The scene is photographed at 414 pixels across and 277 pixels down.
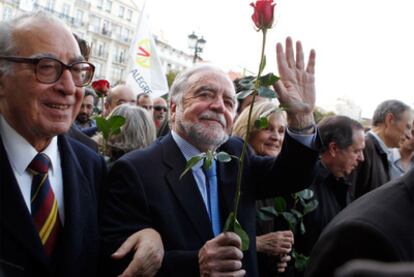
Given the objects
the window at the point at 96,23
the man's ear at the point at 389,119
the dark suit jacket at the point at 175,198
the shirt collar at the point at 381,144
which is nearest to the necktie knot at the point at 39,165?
the dark suit jacket at the point at 175,198

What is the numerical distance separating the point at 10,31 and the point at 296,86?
1.32m

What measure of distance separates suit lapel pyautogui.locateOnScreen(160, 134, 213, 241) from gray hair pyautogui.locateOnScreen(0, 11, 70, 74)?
0.90 meters

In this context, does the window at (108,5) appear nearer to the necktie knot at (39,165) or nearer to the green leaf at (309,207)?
the green leaf at (309,207)

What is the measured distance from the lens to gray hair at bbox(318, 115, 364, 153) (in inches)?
142

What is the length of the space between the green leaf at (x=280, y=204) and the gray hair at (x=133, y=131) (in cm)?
112

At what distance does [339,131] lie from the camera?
366 centimetres

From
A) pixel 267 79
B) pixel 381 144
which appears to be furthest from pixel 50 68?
pixel 381 144

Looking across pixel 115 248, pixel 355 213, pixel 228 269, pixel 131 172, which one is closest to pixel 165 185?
pixel 131 172

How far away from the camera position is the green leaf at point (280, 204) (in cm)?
264

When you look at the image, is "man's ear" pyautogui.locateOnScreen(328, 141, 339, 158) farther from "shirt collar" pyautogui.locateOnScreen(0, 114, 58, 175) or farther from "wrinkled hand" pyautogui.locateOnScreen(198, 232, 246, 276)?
"shirt collar" pyautogui.locateOnScreen(0, 114, 58, 175)

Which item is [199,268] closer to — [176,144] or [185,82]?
[176,144]

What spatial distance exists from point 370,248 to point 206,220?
113cm

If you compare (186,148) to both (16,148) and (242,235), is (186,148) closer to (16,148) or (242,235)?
(242,235)

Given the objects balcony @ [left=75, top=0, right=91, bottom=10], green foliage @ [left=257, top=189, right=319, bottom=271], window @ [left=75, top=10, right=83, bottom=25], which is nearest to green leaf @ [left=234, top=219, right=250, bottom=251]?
green foliage @ [left=257, top=189, right=319, bottom=271]
